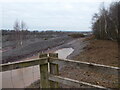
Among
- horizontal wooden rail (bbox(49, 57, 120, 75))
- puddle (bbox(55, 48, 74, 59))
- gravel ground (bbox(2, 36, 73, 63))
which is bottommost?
gravel ground (bbox(2, 36, 73, 63))

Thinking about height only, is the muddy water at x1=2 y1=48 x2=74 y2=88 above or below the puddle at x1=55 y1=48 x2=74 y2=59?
above

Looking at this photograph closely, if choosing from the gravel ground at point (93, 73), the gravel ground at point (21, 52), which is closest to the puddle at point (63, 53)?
the gravel ground at point (93, 73)

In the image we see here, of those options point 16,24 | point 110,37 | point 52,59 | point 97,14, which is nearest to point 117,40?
point 110,37

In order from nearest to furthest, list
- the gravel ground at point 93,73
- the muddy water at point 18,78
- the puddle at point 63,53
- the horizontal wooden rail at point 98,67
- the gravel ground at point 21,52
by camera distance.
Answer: the horizontal wooden rail at point 98,67, the gravel ground at point 93,73, the muddy water at point 18,78, the puddle at point 63,53, the gravel ground at point 21,52

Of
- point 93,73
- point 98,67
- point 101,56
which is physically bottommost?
point 101,56

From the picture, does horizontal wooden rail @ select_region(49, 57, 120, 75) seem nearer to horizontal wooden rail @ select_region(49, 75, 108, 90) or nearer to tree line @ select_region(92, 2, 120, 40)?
horizontal wooden rail @ select_region(49, 75, 108, 90)

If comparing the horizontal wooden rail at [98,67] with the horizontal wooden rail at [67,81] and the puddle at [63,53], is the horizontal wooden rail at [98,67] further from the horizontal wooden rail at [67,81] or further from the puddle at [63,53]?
the puddle at [63,53]

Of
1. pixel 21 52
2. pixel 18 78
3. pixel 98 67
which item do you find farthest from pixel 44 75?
pixel 21 52

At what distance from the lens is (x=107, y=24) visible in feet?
137

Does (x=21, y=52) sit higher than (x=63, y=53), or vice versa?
(x=63, y=53)

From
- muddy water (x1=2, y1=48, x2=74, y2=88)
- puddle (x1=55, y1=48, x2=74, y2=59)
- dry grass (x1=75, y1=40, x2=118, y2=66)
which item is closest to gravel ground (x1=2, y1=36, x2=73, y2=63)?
puddle (x1=55, y1=48, x2=74, y2=59)

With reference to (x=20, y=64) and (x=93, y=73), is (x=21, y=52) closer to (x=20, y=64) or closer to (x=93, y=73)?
(x=93, y=73)

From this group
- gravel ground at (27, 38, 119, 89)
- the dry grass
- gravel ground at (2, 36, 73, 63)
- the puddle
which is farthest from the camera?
gravel ground at (2, 36, 73, 63)

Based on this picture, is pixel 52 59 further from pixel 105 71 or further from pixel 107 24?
pixel 107 24
